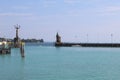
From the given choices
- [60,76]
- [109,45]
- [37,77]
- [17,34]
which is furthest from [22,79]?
[109,45]

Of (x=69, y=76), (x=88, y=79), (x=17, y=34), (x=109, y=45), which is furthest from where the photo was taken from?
(x=109, y=45)

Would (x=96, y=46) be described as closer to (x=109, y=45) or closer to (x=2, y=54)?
(x=109, y=45)

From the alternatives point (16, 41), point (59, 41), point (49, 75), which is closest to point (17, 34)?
point (16, 41)

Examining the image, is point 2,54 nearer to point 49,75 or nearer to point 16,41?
point 49,75

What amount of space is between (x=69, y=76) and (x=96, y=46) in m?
153

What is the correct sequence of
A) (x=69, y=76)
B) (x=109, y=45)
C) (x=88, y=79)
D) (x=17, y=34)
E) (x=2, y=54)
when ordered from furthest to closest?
(x=109, y=45) → (x=17, y=34) → (x=2, y=54) → (x=69, y=76) → (x=88, y=79)

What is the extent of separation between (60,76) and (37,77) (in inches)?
120

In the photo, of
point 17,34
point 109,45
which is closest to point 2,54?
point 17,34

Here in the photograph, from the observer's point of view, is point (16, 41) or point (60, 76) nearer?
point (60, 76)

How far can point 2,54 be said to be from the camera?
3472 inches

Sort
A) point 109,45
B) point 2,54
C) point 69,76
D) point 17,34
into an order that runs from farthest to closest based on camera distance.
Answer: point 109,45, point 17,34, point 2,54, point 69,76

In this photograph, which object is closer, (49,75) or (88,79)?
(88,79)

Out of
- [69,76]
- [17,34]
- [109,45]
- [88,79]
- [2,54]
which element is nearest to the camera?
[88,79]

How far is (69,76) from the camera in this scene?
4434cm
